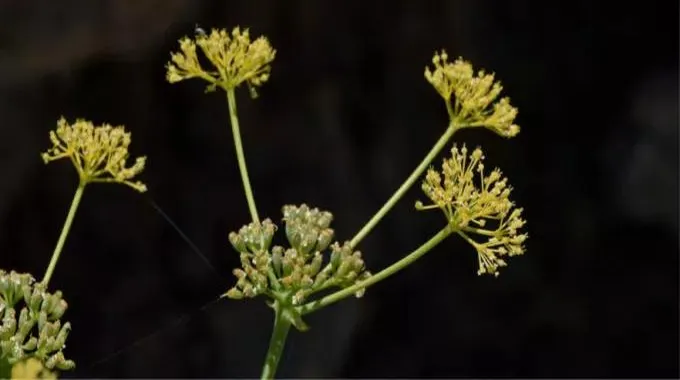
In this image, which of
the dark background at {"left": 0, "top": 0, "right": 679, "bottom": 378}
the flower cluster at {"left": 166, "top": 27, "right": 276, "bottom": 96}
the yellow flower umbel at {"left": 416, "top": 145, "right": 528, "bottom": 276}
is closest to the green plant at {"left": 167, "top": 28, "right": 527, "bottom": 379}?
the yellow flower umbel at {"left": 416, "top": 145, "right": 528, "bottom": 276}

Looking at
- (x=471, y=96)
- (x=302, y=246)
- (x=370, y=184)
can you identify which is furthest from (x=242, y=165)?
(x=370, y=184)

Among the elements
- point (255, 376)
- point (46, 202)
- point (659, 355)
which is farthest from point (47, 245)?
point (659, 355)

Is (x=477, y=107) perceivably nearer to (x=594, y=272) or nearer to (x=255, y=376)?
(x=255, y=376)

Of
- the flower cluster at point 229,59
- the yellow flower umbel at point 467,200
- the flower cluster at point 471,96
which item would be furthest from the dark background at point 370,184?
the yellow flower umbel at point 467,200

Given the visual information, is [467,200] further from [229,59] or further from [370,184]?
[370,184]

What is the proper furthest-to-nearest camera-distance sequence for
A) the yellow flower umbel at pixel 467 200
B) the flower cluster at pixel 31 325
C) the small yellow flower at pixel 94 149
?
1. the small yellow flower at pixel 94 149
2. the yellow flower umbel at pixel 467 200
3. the flower cluster at pixel 31 325

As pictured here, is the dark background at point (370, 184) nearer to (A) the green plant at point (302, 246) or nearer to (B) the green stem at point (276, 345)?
(A) the green plant at point (302, 246)
